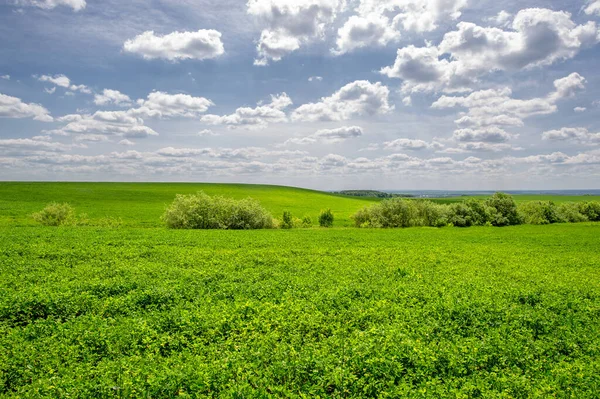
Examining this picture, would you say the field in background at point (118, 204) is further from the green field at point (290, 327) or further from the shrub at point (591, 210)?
the green field at point (290, 327)

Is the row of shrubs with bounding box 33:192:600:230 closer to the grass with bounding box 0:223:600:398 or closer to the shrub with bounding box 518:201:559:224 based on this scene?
the shrub with bounding box 518:201:559:224

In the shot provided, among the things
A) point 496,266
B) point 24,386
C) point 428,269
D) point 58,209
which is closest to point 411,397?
point 24,386

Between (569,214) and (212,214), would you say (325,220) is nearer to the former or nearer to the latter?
(212,214)

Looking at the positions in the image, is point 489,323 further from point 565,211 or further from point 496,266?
point 565,211

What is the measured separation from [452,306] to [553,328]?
371 cm

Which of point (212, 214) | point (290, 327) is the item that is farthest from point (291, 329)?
point (212, 214)

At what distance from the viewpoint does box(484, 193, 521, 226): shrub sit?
7888cm

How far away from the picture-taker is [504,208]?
80000 millimetres

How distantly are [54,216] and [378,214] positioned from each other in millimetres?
56660

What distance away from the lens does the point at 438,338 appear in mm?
12930

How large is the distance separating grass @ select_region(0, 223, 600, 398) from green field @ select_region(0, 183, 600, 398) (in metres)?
0.06

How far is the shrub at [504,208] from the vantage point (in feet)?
259

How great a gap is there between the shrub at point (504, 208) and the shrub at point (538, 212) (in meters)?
3.68

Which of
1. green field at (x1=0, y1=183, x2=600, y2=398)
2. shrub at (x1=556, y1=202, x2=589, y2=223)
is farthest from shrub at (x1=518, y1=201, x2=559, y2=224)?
green field at (x1=0, y1=183, x2=600, y2=398)
